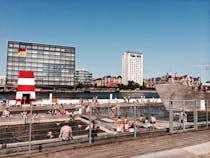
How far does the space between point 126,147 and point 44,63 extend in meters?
126

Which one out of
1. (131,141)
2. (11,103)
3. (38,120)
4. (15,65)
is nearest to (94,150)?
(131,141)

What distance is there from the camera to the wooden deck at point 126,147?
26.4 feet

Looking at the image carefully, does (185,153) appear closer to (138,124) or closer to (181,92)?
(138,124)

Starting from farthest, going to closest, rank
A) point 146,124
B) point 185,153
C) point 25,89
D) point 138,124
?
point 138,124 → point 146,124 → point 25,89 → point 185,153

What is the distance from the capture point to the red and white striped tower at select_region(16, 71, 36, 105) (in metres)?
14.0

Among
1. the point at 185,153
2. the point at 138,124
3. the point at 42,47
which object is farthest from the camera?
the point at 42,47

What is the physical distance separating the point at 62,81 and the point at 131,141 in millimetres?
130042

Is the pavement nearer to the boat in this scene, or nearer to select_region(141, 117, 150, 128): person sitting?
select_region(141, 117, 150, 128): person sitting

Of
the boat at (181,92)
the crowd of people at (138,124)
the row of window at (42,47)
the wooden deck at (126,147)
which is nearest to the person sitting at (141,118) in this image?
the crowd of people at (138,124)

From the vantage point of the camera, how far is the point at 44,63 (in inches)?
5153

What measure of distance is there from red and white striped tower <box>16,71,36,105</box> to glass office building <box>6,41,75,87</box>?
368 feet

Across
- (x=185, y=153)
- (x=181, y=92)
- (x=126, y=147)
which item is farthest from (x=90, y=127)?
(x=181, y=92)

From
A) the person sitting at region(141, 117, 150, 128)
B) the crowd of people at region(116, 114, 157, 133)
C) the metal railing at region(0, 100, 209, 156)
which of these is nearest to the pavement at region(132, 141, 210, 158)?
the metal railing at region(0, 100, 209, 156)

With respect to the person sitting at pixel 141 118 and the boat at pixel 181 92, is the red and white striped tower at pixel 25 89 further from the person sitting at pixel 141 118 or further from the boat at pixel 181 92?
the boat at pixel 181 92
